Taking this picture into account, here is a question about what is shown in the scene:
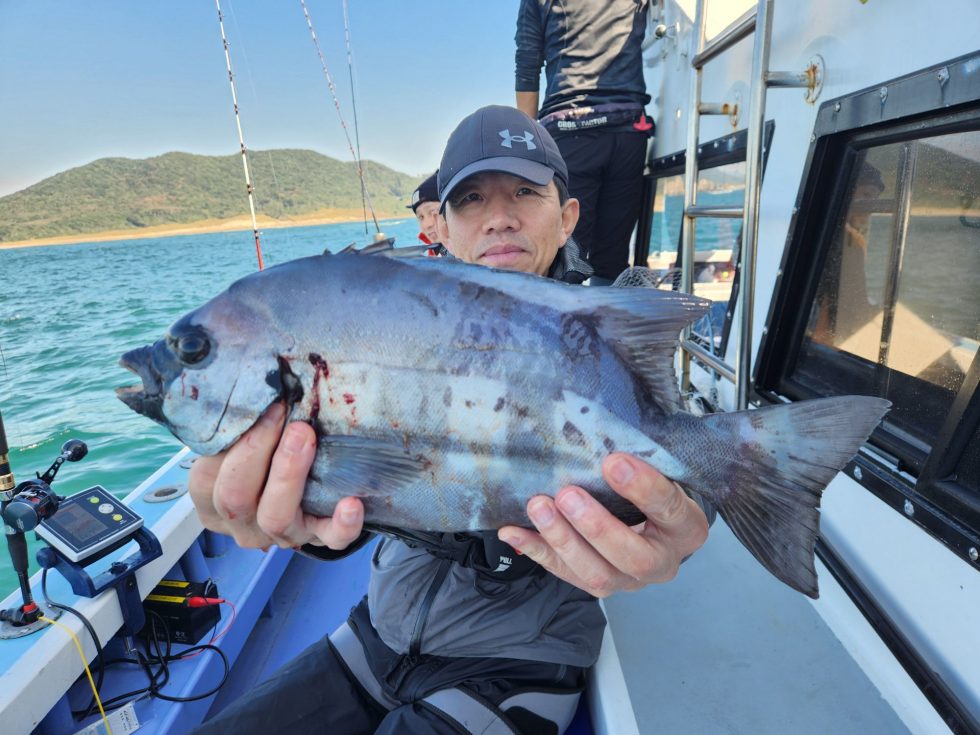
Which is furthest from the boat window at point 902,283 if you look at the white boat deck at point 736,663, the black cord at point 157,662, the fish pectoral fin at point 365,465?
the black cord at point 157,662

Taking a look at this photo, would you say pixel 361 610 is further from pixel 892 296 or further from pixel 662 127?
pixel 662 127

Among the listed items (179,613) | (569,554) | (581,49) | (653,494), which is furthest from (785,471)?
(581,49)

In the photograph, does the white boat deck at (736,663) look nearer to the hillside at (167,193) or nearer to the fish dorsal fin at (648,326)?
the fish dorsal fin at (648,326)

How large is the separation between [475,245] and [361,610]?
1635 millimetres

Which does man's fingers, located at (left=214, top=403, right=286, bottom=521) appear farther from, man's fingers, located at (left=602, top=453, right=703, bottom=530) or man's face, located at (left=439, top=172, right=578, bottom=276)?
man's face, located at (left=439, top=172, right=578, bottom=276)

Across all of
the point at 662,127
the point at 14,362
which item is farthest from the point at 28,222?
the point at 662,127

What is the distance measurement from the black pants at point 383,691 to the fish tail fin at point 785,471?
1.08m

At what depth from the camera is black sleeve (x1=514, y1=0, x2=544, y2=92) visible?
186 inches

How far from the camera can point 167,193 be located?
60.8 meters

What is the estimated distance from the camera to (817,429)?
128 cm

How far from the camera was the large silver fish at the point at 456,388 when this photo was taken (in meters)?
1.38

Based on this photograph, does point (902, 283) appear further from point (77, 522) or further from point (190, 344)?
point (77, 522)

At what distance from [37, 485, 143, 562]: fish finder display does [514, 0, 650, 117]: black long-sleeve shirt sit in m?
4.34

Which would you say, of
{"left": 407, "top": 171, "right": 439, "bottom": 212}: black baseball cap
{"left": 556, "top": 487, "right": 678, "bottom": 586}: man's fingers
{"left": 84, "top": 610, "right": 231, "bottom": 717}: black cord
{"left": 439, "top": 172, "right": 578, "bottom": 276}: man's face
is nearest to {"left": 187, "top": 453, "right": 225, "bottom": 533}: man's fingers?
{"left": 556, "top": 487, "right": 678, "bottom": 586}: man's fingers
